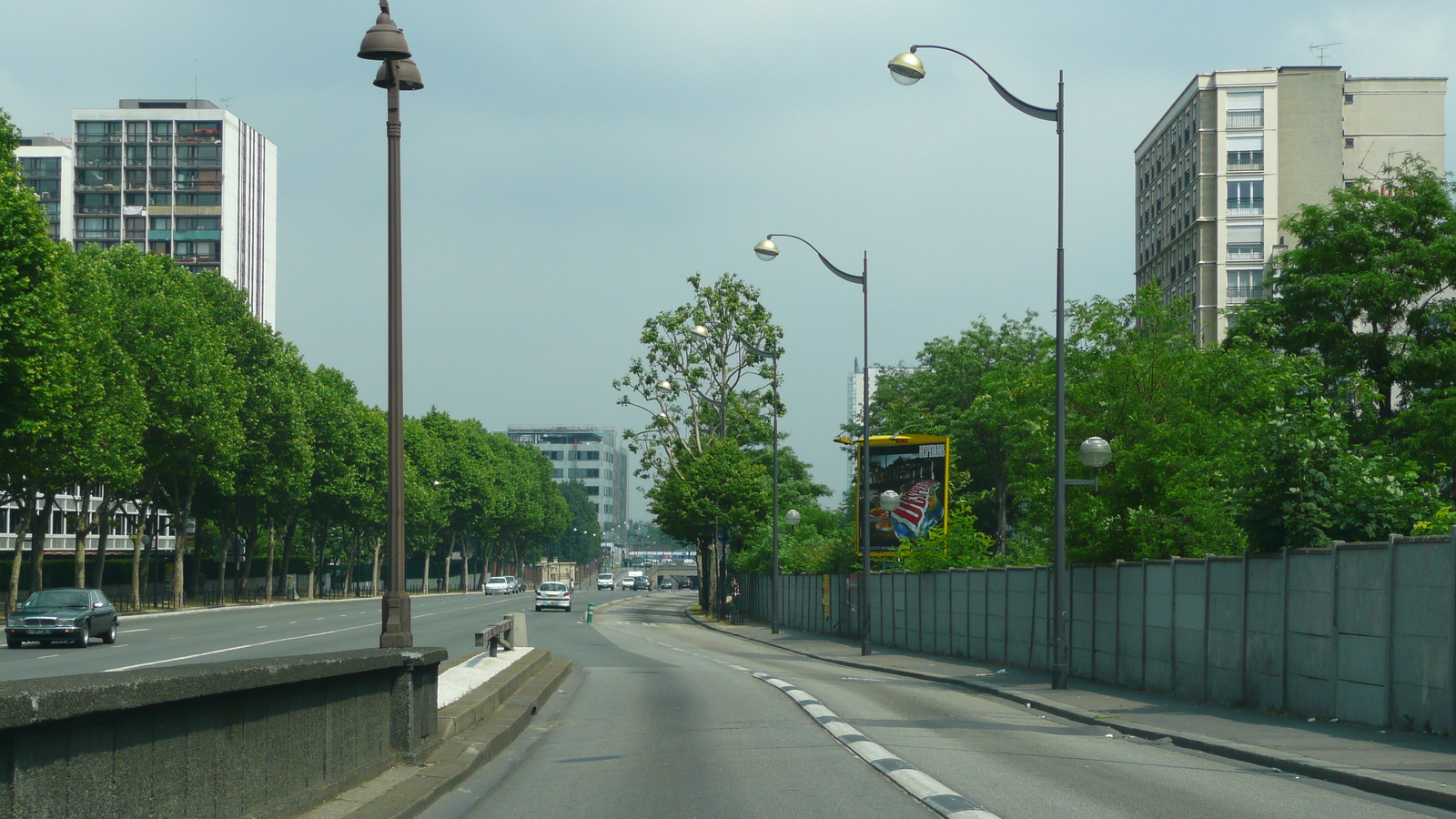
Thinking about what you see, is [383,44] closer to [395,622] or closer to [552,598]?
[395,622]

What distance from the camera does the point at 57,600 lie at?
34406 mm

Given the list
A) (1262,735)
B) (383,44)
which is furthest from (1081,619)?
(383,44)

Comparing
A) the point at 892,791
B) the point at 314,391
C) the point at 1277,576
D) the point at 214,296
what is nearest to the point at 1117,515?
the point at 1277,576

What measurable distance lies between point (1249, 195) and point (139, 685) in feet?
306

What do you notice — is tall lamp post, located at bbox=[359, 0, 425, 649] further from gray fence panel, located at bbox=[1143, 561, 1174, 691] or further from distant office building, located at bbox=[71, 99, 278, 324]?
distant office building, located at bbox=[71, 99, 278, 324]

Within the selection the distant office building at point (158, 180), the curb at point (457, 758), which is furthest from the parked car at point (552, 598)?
the distant office building at point (158, 180)

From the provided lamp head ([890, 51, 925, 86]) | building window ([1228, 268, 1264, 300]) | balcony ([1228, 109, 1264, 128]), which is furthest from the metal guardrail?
balcony ([1228, 109, 1264, 128])

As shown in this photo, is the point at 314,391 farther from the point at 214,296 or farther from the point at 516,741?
the point at 516,741

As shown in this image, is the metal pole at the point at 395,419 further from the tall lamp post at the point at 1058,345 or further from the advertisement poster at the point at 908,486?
the advertisement poster at the point at 908,486

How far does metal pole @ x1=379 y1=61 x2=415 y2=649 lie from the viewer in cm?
1191

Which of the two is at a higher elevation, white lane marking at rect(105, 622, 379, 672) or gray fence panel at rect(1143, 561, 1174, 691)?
gray fence panel at rect(1143, 561, 1174, 691)

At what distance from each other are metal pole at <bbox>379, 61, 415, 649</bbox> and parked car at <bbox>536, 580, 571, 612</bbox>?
61473 millimetres

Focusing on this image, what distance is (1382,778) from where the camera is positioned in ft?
34.1

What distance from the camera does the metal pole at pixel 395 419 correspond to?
39.1ft
